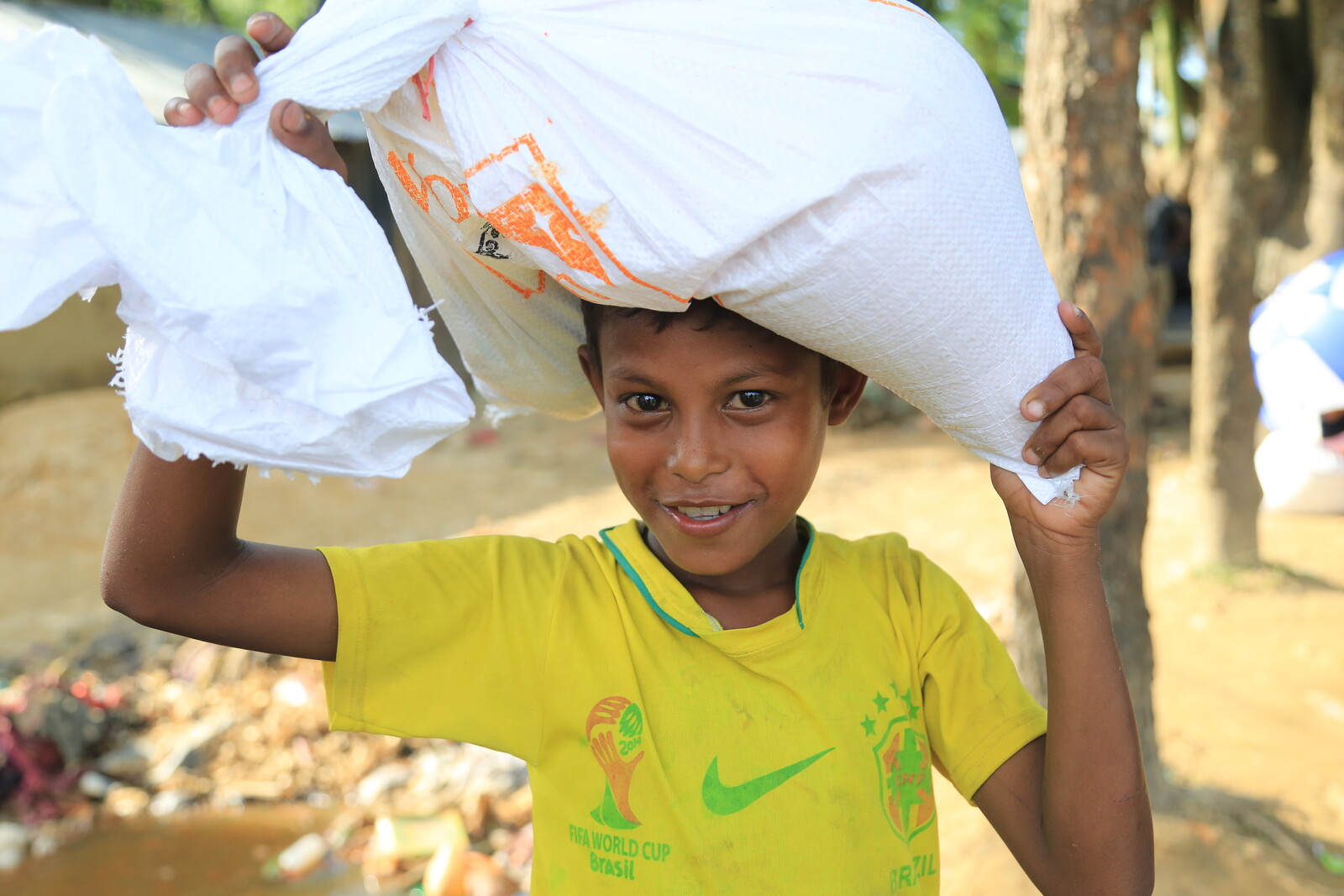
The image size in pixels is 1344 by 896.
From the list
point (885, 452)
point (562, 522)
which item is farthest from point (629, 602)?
point (885, 452)

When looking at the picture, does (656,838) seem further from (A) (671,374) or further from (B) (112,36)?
(B) (112,36)

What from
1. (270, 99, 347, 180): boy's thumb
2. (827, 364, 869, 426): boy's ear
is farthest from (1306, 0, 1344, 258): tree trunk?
(270, 99, 347, 180): boy's thumb

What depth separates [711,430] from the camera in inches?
51.2

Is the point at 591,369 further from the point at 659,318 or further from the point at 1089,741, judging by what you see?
the point at 1089,741

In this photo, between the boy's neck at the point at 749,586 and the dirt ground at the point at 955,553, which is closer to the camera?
the boy's neck at the point at 749,586

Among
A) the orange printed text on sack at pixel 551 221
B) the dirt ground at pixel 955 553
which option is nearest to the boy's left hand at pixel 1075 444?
the orange printed text on sack at pixel 551 221

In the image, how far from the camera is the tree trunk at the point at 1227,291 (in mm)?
5164

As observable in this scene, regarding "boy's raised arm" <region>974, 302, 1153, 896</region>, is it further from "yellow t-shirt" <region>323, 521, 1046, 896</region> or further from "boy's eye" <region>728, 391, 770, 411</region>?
"boy's eye" <region>728, 391, 770, 411</region>

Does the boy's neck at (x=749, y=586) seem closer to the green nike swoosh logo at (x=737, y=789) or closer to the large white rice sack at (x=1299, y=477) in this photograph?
the green nike swoosh logo at (x=737, y=789)

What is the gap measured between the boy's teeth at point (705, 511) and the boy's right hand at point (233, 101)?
583 mm

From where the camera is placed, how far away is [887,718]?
138 centimetres

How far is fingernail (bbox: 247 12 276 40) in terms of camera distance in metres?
1.11

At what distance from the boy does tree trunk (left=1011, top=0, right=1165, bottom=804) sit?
5.00ft

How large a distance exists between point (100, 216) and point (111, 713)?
3753 mm
